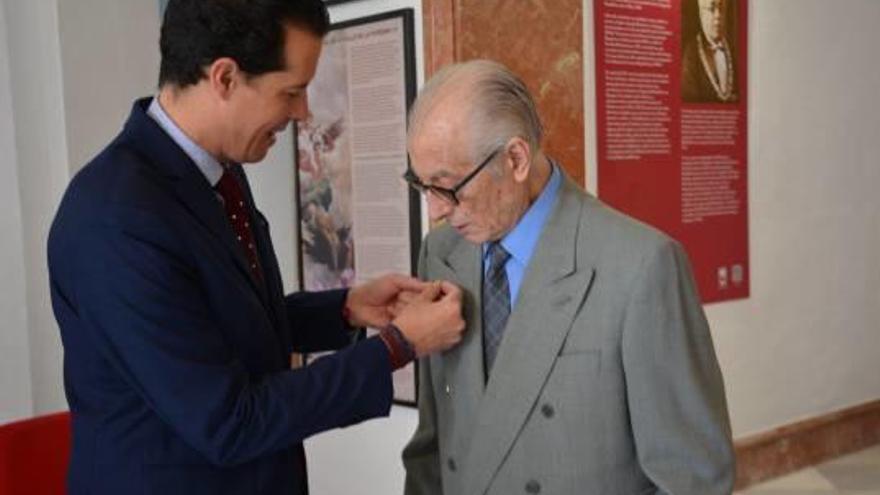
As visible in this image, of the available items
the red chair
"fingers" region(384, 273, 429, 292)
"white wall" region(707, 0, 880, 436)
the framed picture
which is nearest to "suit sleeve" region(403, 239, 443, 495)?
"fingers" region(384, 273, 429, 292)

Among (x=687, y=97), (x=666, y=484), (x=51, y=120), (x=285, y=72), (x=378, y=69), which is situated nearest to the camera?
(x=666, y=484)

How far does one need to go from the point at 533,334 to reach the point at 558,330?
0.04 metres

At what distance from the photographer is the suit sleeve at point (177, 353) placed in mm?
1332

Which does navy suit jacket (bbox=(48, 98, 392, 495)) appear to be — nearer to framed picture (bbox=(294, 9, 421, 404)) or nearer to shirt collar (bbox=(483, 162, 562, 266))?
shirt collar (bbox=(483, 162, 562, 266))

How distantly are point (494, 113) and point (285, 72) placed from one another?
0.38 meters

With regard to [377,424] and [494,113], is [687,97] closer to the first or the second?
[377,424]

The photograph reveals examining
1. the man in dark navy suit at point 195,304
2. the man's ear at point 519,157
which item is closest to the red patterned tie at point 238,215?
the man in dark navy suit at point 195,304

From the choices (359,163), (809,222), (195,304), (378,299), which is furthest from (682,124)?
(195,304)

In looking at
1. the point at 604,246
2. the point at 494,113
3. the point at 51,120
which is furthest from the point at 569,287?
the point at 51,120

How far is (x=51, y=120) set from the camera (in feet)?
10.4

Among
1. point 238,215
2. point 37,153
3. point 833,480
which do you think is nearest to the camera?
point 238,215

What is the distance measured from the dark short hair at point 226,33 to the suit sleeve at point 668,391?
693mm

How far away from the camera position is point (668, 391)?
4.37 ft

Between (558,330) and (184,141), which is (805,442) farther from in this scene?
(184,141)
